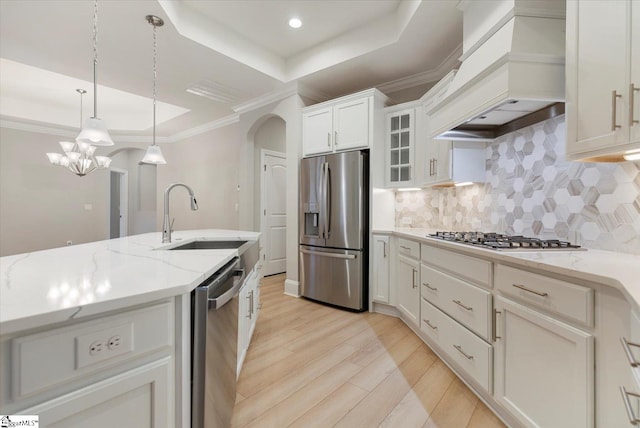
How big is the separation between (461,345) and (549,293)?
0.78 m

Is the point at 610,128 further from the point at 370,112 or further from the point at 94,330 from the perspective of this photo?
the point at 370,112

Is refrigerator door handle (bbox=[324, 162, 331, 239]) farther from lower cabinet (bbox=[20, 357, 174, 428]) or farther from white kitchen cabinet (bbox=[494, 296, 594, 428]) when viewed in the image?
lower cabinet (bbox=[20, 357, 174, 428])

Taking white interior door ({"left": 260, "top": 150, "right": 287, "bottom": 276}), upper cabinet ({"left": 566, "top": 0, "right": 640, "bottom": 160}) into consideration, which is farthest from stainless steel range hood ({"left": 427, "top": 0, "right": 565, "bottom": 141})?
white interior door ({"left": 260, "top": 150, "right": 287, "bottom": 276})

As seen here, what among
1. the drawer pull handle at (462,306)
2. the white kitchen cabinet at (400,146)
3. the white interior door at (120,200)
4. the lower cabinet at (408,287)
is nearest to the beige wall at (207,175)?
the white interior door at (120,200)

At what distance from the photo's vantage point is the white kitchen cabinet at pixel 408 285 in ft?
8.10

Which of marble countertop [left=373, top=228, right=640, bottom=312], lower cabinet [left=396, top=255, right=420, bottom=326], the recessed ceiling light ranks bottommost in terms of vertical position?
lower cabinet [left=396, top=255, right=420, bottom=326]

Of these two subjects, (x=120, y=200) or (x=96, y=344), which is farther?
(x=120, y=200)

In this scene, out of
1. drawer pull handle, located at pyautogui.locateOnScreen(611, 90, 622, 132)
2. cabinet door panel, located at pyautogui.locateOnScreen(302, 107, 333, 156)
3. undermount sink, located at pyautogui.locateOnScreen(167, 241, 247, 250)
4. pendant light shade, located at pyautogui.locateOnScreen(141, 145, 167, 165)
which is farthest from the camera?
cabinet door panel, located at pyautogui.locateOnScreen(302, 107, 333, 156)

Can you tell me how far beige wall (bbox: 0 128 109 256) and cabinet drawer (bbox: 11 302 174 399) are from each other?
6619 millimetres

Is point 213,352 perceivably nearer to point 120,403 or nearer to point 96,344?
point 120,403

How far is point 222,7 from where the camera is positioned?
2666 millimetres

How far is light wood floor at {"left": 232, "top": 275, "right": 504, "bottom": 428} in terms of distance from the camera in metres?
1.54

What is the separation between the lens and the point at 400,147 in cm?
321

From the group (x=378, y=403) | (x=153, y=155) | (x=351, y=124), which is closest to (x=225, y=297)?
(x=378, y=403)
